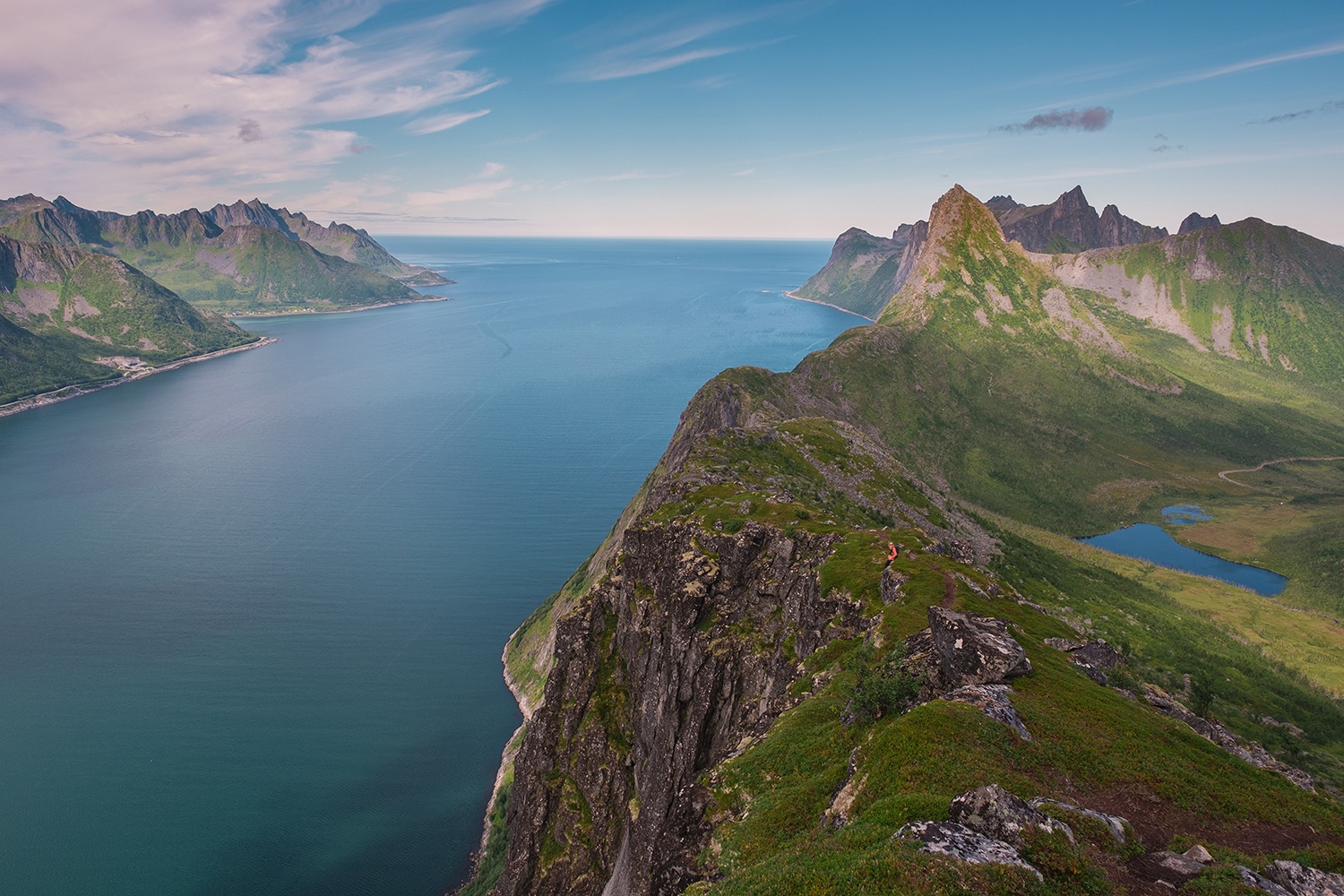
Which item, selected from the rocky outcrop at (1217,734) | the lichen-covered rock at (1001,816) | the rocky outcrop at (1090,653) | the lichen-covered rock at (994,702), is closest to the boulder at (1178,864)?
the lichen-covered rock at (1001,816)

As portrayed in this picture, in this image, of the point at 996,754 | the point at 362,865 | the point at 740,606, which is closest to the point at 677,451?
the point at 740,606

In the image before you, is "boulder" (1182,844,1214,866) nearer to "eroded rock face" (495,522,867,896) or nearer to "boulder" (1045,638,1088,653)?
"boulder" (1045,638,1088,653)

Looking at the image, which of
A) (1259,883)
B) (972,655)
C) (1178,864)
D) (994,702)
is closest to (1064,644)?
(972,655)

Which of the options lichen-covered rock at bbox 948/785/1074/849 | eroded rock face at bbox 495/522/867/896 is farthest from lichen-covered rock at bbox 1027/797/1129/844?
eroded rock face at bbox 495/522/867/896

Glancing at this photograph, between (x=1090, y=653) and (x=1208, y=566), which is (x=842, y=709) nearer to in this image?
(x=1090, y=653)

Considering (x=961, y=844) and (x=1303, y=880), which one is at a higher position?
(x=961, y=844)

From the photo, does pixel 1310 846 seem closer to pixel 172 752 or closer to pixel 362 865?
pixel 362 865

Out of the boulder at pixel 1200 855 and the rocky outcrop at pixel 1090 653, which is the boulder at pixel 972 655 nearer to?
the boulder at pixel 1200 855
